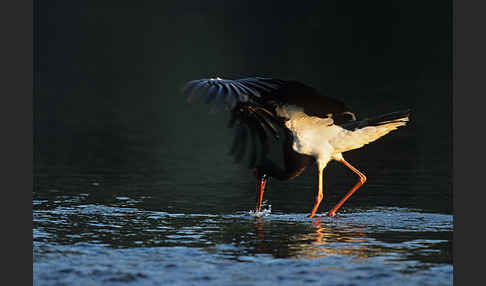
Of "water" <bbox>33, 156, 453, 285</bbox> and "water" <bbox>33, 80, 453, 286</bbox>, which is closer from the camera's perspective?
"water" <bbox>33, 156, 453, 285</bbox>

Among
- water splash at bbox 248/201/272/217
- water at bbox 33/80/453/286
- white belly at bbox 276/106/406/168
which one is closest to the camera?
water at bbox 33/80/453/286

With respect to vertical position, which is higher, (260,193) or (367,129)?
(367,129)

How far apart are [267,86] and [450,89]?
16931 millimetres

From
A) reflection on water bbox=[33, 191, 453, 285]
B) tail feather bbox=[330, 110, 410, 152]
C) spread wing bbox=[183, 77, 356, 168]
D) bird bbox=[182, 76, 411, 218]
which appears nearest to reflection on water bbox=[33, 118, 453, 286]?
reflection on water bbox=[33, 191, 453, 285]

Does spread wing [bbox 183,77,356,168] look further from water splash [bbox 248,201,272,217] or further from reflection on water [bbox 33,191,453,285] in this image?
reflection on water [bbox 33,191,453,285]

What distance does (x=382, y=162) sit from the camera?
43.9ft

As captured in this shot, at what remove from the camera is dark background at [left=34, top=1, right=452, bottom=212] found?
42.1ft

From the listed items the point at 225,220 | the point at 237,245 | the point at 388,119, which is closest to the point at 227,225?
the point at 225,220

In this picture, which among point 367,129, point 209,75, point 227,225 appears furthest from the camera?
point 209,75

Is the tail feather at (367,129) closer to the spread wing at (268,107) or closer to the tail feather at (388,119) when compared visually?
the tail feather at (388,119)

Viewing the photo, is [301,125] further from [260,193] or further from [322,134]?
[260,193]

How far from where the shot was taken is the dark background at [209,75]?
12.8m

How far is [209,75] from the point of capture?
87.7 ft

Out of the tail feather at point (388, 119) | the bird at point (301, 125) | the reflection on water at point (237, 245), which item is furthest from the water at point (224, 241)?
the tail feather at point (388, 119)
